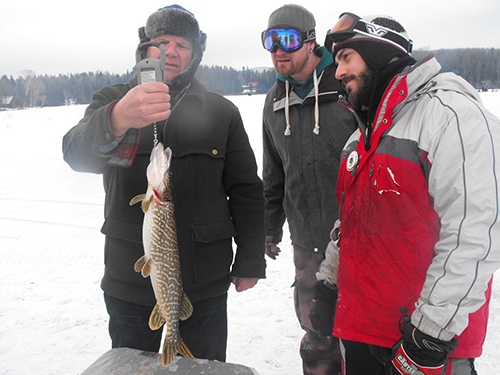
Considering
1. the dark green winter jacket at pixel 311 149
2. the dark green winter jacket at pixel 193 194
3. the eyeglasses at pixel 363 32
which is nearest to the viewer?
the eyeglasses at pixel 363 32

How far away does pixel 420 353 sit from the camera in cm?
163

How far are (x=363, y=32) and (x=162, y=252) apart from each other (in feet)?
5.60

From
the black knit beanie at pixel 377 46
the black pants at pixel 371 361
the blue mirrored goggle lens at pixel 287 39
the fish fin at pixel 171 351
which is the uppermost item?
the blue mirrored goggle lens at pixel 287 39

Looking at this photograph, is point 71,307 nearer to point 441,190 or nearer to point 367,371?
point 367,371

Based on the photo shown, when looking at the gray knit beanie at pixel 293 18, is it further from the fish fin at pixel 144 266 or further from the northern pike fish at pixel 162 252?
the fish fin at pixel 144 266

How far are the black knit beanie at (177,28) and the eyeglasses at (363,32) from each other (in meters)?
0.89

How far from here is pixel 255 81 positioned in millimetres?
86500

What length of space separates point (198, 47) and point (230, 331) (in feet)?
9.92

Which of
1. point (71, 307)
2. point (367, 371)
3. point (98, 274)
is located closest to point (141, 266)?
point (367, 371)

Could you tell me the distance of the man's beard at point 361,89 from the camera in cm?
209

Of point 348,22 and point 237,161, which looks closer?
point 348,22

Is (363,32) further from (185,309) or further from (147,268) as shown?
(185,309)

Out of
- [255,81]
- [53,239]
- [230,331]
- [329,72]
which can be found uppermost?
[255,81]

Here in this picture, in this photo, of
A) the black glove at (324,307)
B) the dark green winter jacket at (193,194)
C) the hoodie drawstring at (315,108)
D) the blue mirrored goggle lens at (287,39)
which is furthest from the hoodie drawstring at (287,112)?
the black glove at (324,307)
